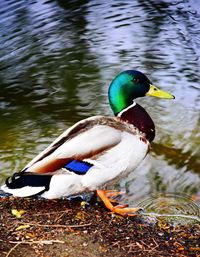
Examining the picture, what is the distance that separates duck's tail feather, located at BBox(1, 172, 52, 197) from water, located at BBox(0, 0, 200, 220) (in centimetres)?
79

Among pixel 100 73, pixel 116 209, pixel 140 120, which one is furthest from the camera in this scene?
pixel 100 73

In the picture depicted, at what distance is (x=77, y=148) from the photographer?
332 cm

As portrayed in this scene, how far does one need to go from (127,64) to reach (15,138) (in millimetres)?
2257

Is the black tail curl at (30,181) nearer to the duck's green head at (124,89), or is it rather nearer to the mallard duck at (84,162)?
the mallard duck at (84,162)

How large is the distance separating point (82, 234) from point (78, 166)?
1.45 feet

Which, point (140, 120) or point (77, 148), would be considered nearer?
point (77, 148)

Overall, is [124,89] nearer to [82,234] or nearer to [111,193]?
[111,193]

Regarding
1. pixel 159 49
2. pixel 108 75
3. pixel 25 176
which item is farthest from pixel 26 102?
pixel 25 176

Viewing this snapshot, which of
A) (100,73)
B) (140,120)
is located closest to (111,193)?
(140,120)

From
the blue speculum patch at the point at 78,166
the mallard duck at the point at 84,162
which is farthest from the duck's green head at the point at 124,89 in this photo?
the blue speculum patch at the point at 78,166

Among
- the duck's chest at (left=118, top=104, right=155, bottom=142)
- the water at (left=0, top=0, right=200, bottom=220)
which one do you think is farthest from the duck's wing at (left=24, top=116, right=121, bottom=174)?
the water at (left=0, top=0, right=200, bottom=220)

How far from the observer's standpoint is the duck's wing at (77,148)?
10.8 ft

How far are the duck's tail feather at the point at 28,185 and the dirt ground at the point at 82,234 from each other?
0.45 ft

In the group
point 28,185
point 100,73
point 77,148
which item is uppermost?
point 77,148
